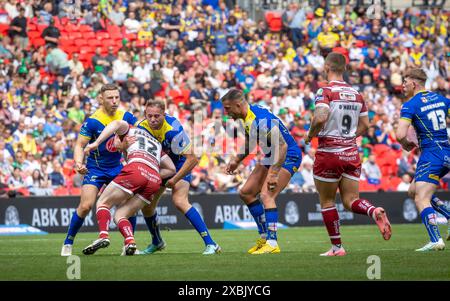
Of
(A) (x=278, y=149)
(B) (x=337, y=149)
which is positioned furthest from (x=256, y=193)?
(B) (x=337, y=149)

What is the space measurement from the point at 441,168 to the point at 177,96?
52.8 feet

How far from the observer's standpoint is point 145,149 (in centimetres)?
1372

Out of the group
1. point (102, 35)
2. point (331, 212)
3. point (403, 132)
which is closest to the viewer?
point (331, 212)

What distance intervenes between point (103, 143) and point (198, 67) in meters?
16.1

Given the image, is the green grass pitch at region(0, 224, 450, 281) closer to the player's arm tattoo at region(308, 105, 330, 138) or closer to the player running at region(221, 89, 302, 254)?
the player running at region(221, 89, 302, 254)

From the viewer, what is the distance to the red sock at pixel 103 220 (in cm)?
1320

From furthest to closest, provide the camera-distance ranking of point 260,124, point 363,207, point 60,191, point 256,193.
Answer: point 60,191, point 256,193, point 260,124, point 363,207

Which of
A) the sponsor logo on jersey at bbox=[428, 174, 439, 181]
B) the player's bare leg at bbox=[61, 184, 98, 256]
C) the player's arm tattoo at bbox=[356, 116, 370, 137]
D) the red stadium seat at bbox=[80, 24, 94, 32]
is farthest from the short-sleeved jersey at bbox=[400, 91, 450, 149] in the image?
the red stadium seat at bbox=[80, 24, 94, 32]

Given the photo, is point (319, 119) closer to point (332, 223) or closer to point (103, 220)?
point (332, 223)

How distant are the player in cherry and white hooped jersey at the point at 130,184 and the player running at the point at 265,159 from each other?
1186mm

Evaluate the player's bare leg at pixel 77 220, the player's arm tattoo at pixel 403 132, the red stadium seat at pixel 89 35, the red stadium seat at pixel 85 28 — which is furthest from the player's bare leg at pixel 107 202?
the red stadium seat at pixel 85 28

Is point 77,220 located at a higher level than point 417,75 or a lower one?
lower

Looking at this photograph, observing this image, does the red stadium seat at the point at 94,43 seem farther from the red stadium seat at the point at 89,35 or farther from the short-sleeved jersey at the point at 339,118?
the short-sleeved jersey at the point at 339,118
